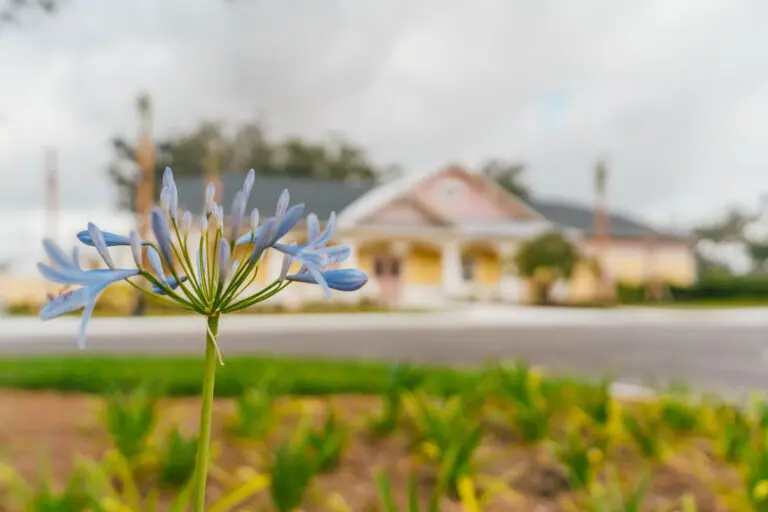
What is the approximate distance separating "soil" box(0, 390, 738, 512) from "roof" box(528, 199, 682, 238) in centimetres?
1831

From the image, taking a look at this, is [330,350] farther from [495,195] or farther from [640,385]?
[495,195]

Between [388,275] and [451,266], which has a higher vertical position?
[451,266]

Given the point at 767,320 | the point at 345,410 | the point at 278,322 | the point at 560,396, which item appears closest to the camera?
the point at 560,396

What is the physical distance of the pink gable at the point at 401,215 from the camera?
1511 cm

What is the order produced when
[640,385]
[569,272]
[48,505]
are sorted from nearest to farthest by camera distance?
[48,505], [640,385], [569,272]

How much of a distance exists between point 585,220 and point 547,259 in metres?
7.24

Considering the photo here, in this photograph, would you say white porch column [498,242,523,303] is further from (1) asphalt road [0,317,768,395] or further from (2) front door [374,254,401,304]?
(1) asphalt road [0,317,768,395]

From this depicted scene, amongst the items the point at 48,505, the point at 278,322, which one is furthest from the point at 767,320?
the point at 48,505

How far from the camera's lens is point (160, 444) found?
6.88 ft

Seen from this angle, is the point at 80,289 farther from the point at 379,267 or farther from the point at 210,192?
the point at 379,267

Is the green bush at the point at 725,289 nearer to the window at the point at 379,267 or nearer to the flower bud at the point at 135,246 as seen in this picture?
the window at the point at 379,267

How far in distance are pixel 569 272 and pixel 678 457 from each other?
41.9 ft

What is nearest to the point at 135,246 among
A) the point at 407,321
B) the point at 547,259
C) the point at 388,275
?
the point at 407,321

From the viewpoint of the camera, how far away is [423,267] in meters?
15.4
